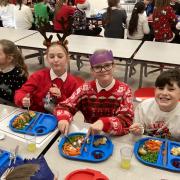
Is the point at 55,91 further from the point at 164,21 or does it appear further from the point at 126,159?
the point at 164,21

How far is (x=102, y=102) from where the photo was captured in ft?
6.08

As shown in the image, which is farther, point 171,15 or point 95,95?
point 171,15

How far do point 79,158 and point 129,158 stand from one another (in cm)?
27

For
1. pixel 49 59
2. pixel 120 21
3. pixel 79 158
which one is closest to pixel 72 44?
pixel 120 21

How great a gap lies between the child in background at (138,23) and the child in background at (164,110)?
2.80 meters

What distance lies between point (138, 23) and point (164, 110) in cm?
295

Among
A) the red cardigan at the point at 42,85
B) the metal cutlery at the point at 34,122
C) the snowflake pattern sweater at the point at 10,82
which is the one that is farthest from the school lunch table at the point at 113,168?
the snowflake pattern sweater at the point at 10,82

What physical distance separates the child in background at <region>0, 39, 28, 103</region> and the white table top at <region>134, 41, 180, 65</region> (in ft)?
4.75

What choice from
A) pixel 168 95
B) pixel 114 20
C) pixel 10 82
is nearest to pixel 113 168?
pixel 168 95

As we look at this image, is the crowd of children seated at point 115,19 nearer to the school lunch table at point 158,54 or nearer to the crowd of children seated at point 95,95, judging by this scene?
the school lunch table at point 158,54

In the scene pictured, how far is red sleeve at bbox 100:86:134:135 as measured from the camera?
157cm

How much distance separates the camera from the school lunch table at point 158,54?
295 cm

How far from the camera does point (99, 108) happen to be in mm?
1896

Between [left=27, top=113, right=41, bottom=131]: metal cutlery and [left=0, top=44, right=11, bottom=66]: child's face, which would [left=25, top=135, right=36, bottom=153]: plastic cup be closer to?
[left=27, top=113, right=41, bottom=131]: metal cutlery
